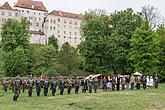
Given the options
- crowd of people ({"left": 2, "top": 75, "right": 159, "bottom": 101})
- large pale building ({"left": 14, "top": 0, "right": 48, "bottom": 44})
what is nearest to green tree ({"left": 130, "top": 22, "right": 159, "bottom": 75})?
crowd of people ({"left": 2, "top": 75, "right": 159, "bottom": 101})

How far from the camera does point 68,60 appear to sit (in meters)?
95.2

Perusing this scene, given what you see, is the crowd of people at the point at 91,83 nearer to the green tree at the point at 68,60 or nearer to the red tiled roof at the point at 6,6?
the green tree at the point at 68,60

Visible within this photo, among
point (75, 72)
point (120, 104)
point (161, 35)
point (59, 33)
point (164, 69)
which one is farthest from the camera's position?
point (59, 33)

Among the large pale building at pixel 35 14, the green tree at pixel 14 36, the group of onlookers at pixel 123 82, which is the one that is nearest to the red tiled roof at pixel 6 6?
the large pale building at pixel 35 14

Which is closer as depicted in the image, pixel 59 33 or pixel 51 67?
pixel 51 67

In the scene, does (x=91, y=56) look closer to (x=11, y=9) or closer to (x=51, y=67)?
(x=51, y=67)

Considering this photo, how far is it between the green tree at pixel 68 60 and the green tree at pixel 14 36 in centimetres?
925

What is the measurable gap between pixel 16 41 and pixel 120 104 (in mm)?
67448

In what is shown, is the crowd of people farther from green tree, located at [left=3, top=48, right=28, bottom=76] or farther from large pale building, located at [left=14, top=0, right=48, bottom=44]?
large pale building, located at [left=14, top=0, right=48, bottom=44]

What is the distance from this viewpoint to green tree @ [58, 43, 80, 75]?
94244mm

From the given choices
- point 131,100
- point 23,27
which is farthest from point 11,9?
point 131,100

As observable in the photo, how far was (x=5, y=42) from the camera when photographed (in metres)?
92.2

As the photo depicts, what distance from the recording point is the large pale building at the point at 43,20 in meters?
150

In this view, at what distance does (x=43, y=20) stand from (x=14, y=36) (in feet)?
225
